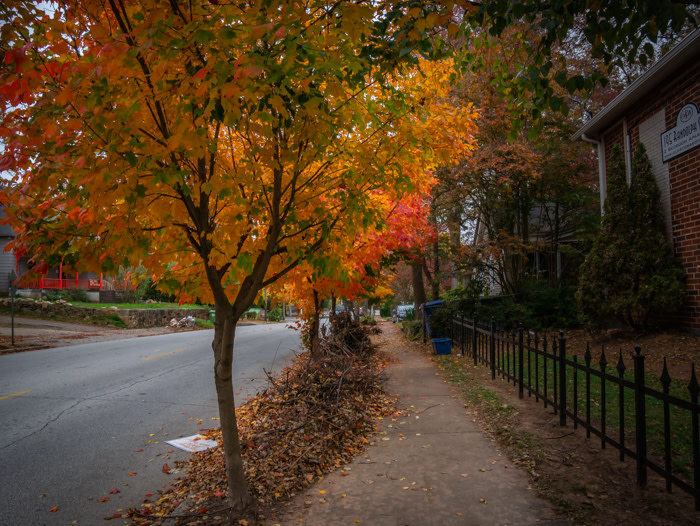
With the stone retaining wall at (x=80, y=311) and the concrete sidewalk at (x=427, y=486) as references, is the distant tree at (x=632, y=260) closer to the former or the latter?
A: the concrete sidewalk at (x=427, y=486)

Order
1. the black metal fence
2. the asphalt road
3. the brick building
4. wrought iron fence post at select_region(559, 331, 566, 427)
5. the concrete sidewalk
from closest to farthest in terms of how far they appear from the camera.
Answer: the black metal fence < the concrete sidewalk < the asphalt road < wrought iron fence post at select_region(559, 331, 566, 427) < the brick building

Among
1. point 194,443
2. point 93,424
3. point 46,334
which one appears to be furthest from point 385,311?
point 194,443

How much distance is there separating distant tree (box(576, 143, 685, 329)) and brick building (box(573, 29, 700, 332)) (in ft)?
0.79

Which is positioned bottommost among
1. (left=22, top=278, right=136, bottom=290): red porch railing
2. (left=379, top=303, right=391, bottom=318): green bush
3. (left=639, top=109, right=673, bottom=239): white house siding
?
(left=379, top=303, right=391, bottom=318): green bush

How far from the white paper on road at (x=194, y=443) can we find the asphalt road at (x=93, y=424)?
11 centimetres

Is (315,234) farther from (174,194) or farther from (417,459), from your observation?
A: (417,459)

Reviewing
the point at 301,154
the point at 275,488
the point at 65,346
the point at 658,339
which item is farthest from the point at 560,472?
the point at 65,346

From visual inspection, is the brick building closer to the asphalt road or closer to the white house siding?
the white house siding

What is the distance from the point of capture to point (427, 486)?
4062mm

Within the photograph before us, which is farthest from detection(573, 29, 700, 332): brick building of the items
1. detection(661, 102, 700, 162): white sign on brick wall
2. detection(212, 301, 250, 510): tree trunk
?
detection(212, 301, 250, 510): tree trunk

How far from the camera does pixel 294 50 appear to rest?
2.67m

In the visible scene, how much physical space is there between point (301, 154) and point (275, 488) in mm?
2990

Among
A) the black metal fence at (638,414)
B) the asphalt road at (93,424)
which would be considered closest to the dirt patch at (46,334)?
the asphalt road at (93,424)

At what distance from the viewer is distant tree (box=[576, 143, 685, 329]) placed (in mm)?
8531
